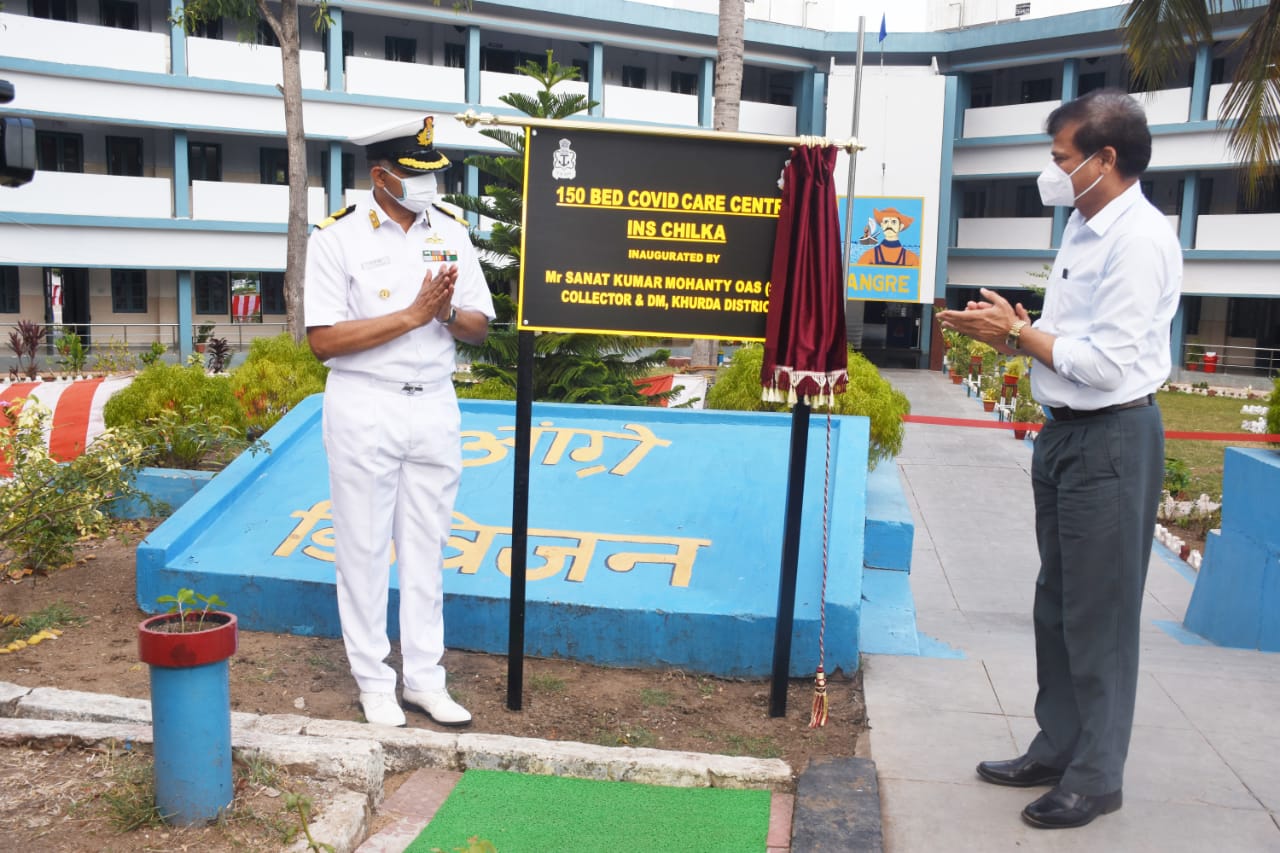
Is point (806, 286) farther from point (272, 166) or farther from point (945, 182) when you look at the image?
point (945, 182)

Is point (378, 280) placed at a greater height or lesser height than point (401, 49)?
lesser

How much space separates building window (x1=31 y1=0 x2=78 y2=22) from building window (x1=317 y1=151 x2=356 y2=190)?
252 inches

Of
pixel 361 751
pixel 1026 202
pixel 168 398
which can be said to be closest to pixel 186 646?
pixel 361 751

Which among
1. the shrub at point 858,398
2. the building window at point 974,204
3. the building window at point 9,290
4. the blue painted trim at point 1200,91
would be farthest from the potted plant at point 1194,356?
the building window at point 9,290

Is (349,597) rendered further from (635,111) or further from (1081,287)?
(635,111)

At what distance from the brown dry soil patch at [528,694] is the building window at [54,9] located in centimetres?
2581

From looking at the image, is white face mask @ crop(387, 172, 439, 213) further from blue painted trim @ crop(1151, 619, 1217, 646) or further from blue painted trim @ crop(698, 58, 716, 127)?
blue painted trim @ crop(698, 58, 716, 127)

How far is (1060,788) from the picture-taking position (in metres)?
3.31

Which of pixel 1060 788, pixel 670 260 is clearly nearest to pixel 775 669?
pixel 1060 788

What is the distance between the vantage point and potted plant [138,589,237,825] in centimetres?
303

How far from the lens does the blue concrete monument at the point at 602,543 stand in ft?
15.7

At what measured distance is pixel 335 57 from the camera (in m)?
26.8

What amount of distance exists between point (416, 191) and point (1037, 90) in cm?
3379

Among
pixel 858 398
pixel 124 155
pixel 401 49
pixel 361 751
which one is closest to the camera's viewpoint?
pixel 361 751
